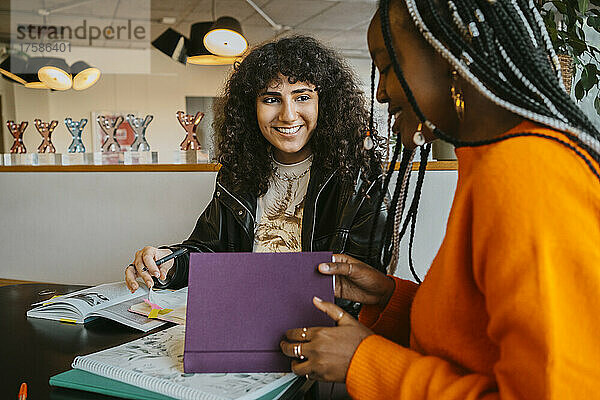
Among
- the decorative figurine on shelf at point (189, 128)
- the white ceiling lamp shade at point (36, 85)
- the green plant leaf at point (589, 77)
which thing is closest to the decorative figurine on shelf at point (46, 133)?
the decorative figurine on shelf at point (189, 128)

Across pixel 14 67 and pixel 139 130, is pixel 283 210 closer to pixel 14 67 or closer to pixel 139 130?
pixel 139 130

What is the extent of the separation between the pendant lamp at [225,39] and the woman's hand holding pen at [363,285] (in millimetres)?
3435

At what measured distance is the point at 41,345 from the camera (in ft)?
3.12

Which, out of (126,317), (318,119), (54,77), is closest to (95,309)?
(126,317)

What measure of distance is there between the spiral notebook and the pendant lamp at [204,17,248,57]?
139 inches

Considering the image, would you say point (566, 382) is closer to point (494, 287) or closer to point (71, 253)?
point (494, 287)

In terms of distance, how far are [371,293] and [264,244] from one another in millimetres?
668

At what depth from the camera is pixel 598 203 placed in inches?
21.6

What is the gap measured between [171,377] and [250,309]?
13 centimetres

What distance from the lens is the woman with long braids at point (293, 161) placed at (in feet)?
4.94

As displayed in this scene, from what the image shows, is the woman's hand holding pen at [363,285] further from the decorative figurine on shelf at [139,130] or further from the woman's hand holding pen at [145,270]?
the decorative figurine on shelf at [139,130]

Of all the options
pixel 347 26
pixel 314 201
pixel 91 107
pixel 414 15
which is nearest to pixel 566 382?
pixel 414 15

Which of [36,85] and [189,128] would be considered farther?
[36,85]

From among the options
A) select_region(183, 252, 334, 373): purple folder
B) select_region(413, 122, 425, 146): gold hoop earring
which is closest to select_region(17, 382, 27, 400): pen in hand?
select_region(183, 252, 334, 373): purple folder
